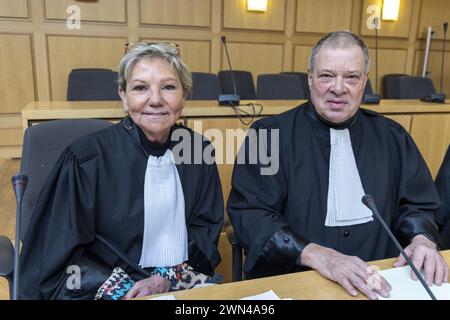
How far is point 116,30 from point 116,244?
420 centimetres

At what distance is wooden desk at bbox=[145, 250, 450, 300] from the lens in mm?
1008

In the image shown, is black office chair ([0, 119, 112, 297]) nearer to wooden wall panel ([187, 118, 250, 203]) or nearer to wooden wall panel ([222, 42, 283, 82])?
wooden wall panel ([187, 118, 250, 203])

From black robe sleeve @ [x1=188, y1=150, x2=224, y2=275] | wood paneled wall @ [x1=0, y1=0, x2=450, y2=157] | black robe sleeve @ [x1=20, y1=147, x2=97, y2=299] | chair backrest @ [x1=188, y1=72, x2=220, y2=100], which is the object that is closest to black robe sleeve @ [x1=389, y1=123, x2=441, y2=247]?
black robe sleeve @ [x1=188, y1=150, x2=224, y2=275]

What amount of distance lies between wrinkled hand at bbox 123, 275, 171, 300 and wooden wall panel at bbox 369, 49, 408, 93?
5.82 meters

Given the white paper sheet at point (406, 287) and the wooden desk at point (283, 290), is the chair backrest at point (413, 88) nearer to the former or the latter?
the white paper sheet at point (406, 287)

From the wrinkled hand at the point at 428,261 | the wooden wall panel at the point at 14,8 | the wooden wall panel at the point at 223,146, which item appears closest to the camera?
the wrinkled hand at the point at 428,261

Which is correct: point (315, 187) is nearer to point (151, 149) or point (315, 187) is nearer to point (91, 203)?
point (151, 149)

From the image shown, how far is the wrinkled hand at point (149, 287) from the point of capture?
131 centimetres

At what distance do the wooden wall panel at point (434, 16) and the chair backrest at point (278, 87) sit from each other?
3.50 meters

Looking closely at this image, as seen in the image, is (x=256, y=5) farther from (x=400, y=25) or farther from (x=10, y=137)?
(x=10, y=137)

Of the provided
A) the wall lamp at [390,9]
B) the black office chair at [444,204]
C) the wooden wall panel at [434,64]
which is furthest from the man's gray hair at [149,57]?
the wooden wall panel at [434,64]

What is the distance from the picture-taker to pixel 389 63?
6492 mm

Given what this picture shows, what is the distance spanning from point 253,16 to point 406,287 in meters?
5.05

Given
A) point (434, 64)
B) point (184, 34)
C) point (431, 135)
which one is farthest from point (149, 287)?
point (434, 64)
